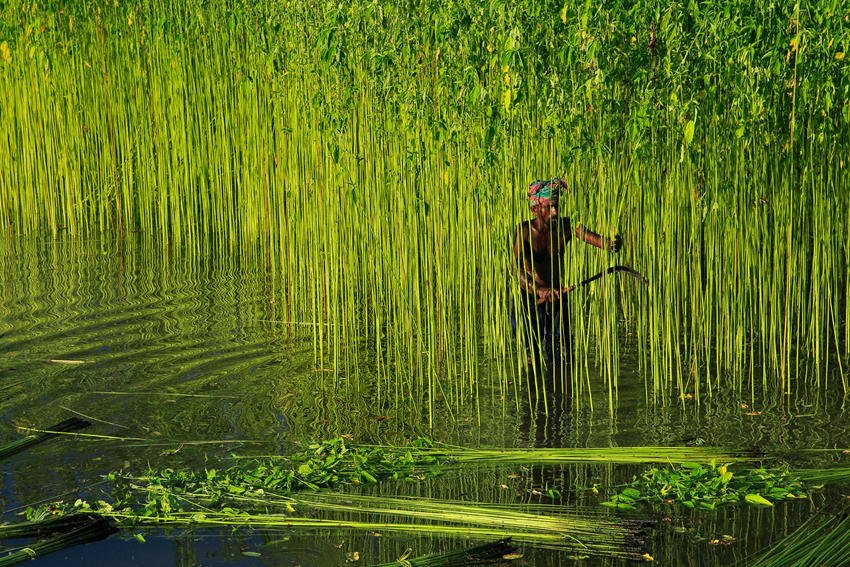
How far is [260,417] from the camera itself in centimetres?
572

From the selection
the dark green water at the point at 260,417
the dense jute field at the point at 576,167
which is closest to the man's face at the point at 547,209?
the dense jute field at the point at 576,167

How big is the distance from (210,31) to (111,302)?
2.32 metres

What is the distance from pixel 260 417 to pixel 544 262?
70.8 inches

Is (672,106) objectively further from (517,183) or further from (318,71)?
(318,71)

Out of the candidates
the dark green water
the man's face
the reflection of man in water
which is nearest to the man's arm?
the reflection of man in water

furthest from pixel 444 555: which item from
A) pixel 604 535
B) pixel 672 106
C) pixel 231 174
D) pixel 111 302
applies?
pixel 231 174

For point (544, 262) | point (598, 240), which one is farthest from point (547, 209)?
point (544, 262)

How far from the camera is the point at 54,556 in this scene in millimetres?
4160

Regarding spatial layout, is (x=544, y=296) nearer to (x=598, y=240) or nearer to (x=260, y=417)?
(x=598, y=240)

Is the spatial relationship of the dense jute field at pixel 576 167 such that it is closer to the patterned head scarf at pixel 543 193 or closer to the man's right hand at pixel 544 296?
the patterned head scarf at pixel 543 193

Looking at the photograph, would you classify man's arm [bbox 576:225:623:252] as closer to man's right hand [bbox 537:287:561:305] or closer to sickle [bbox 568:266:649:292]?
sickle [bbox 568:266:649:292]

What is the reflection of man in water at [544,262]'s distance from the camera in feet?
18.9

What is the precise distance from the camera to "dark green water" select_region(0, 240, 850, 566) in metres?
4.28

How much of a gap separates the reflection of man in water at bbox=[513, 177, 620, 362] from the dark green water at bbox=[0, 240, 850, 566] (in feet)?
1.16
